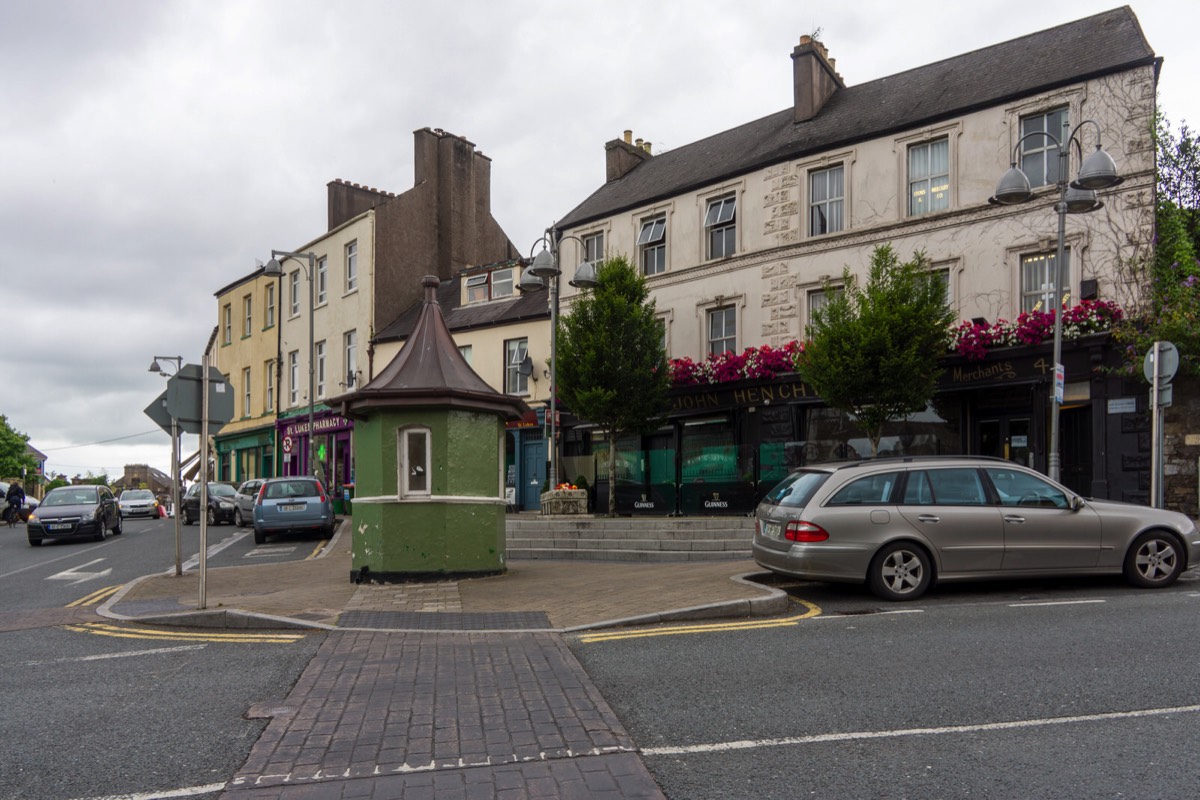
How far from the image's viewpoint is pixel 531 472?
29.6 m

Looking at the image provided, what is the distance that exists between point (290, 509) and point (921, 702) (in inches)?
729

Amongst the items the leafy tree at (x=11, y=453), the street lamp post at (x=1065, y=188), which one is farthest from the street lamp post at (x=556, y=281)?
the leafy tree at (x=11, y=453)

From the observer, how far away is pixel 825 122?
23172 millimetres

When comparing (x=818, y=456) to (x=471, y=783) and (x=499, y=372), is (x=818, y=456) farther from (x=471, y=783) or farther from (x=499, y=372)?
(x=471, y=783)

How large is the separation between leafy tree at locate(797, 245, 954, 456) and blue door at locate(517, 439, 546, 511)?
1254 centimetres

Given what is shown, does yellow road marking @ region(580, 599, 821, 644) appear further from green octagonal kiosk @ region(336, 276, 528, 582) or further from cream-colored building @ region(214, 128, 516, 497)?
cream-colored building @ region(214, 128, 516, 497)

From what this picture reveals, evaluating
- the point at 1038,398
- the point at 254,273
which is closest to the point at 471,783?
the point at 1038,398

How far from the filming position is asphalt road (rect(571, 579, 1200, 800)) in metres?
4.23

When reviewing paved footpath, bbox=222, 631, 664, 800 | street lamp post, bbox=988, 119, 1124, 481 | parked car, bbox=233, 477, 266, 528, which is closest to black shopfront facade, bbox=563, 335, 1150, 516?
street lamp post, bbox=988, 119, 1124, 481

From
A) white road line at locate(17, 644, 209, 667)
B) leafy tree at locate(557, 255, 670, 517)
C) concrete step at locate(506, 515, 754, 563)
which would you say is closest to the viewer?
white road line at locate(17, 644, 209, 667)

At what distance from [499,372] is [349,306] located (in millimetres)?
9259

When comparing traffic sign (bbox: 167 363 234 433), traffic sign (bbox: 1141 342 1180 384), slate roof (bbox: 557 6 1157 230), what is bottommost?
traffic sign (bbox: 167 363 234 433)

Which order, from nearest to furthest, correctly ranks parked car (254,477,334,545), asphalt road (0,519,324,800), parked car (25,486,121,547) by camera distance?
asphalt road (0,519,324,800)
parked car (254,477,334,545)
parked car (25,486,121,547)

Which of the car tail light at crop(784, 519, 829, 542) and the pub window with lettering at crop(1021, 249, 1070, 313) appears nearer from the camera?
the car tail light at crop(784, 519, 829, 542)
